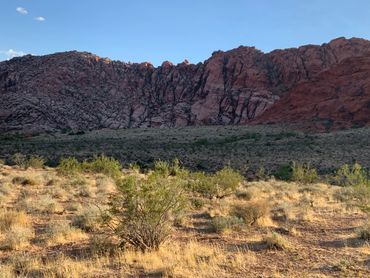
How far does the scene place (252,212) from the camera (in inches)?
462

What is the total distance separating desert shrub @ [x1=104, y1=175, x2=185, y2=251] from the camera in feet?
28.7

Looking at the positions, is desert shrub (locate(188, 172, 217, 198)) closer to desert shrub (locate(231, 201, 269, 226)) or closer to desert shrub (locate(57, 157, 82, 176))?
desert shrub (locate(231, 201, 269, 226))

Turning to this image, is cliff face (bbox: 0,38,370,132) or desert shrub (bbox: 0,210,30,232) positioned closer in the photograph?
desert shrub (bbox: 0,210,30,232)

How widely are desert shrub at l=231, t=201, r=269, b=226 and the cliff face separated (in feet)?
205

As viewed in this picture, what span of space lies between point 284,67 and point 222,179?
82.5 m

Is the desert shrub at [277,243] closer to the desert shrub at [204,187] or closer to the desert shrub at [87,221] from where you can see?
the desert shrub at [87,221]

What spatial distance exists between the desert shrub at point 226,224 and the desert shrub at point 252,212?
2.06ft

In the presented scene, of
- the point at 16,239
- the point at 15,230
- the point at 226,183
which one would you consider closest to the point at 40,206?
the point at 15,230

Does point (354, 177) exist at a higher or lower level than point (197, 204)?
higher

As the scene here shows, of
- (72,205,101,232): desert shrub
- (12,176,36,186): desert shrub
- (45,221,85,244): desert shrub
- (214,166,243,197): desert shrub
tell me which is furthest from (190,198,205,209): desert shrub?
(12,176,36,186): desert shrub

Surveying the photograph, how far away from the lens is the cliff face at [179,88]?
265 feet

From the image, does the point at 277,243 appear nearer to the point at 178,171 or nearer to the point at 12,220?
the point at 12,220

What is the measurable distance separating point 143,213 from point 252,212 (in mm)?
4059

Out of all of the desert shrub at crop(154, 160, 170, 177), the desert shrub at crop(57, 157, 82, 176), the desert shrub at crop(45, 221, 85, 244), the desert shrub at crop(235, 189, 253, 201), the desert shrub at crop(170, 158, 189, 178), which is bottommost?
the desert shrub at crop(235, 189, 253, 201)
